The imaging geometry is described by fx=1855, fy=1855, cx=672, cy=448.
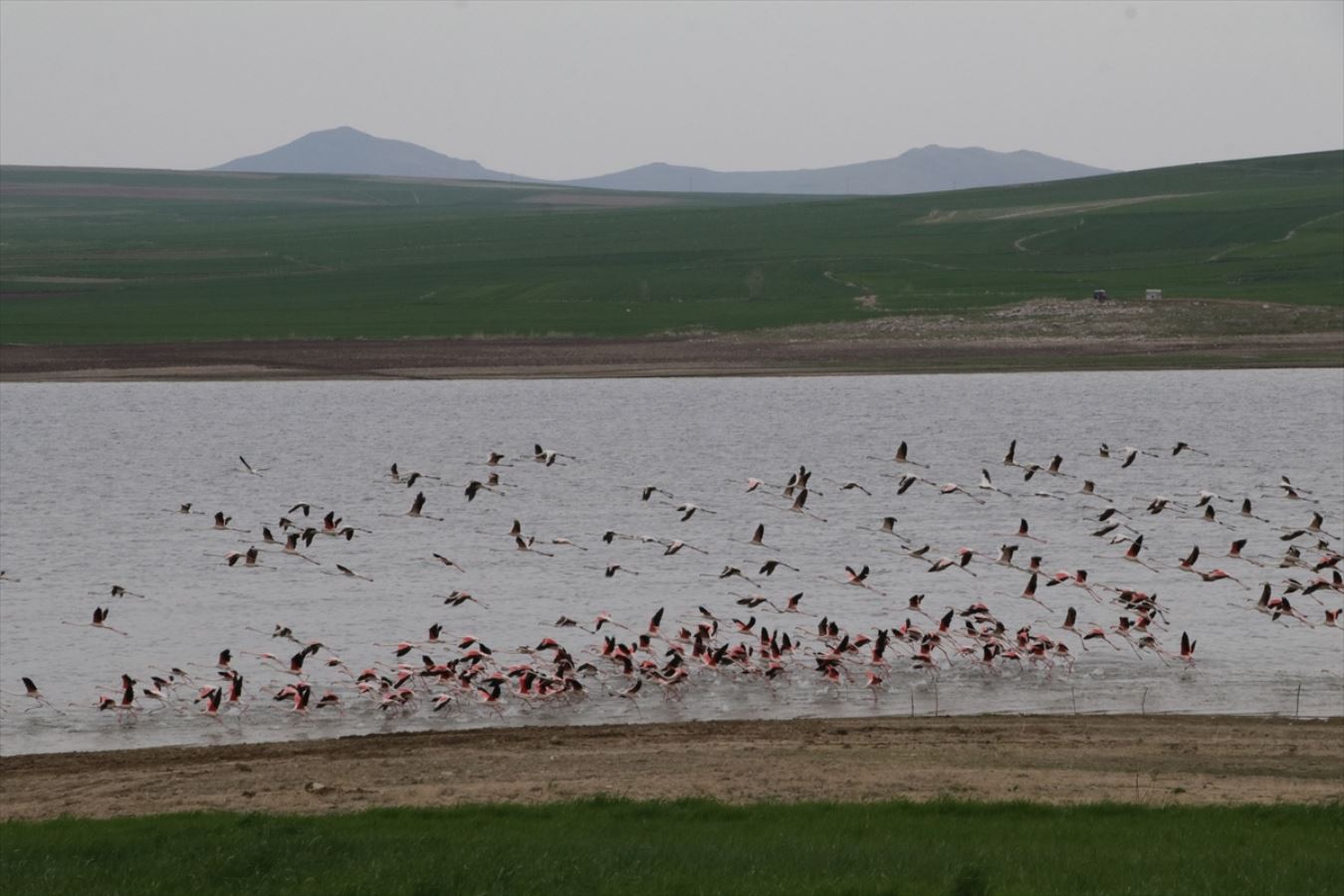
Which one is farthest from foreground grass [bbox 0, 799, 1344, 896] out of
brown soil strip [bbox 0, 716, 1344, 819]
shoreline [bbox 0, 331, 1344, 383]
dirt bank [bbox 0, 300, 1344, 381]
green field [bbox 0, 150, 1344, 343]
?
green field [bbox 0, 150, 1344, 343]

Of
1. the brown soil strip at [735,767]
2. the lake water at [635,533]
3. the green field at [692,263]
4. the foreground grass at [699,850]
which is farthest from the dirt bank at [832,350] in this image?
the foreground grass at [699,850]

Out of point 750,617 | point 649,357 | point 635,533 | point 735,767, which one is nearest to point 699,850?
point 735,767

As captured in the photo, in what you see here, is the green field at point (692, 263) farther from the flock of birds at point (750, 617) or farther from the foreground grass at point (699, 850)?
the foreground grass at point (699, 850)

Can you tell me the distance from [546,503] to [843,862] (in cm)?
3359

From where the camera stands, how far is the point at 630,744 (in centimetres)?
2292

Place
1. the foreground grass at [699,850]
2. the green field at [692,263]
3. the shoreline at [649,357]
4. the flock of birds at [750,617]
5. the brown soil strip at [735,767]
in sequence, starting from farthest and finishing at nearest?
the green field at [692,263] < the shoreline at [649,357] < the flock of birds at [750,617] < the brown soil strip at [735,767] < the foreground grass at [699,850]

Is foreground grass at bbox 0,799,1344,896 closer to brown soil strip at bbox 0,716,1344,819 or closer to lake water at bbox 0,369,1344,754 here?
brown soil strip at bbox 0,716,1344,819

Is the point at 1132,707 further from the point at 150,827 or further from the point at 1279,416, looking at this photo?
the point at 1279,416

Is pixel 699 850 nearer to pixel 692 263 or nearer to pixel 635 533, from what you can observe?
pixel 635 533

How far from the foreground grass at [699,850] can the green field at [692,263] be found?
72.2 meters

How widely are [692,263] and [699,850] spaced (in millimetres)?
111367

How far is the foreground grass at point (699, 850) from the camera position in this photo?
14.5 metres

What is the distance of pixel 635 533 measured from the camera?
42.8 m

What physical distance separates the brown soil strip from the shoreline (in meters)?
50.5
